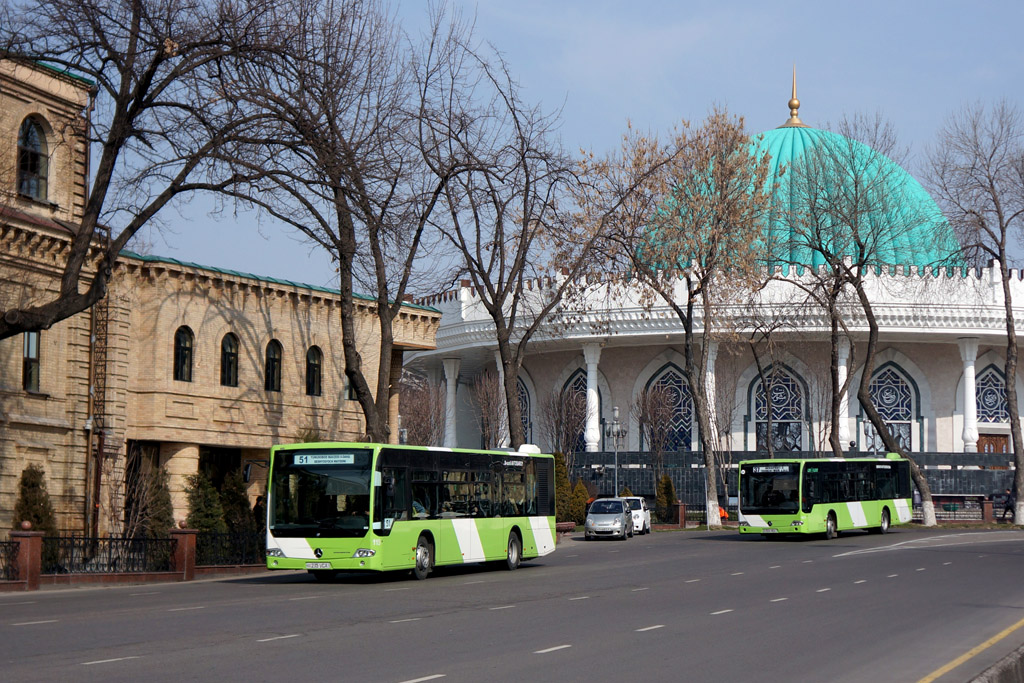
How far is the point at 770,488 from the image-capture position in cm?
3672

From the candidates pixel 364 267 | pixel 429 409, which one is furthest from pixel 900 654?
pixel 429 409

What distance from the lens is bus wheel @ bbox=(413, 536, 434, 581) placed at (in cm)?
2284

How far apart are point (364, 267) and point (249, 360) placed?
7.16 metres

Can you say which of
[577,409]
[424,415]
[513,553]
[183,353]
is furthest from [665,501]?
[424,415]

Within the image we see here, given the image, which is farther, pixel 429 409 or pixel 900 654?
pixel 429 409

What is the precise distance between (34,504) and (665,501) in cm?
2852

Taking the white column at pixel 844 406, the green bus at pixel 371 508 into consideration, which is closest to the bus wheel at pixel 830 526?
the green bus at pixel 371 508

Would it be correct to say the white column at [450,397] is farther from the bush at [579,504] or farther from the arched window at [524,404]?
the bush at [579,504]

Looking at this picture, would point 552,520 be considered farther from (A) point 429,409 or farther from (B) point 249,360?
(A) point 429,409

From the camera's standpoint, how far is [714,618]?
50.5ft

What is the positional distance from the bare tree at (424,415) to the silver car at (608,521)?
30544 millimetres

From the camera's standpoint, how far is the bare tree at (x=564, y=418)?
6325 centimetres

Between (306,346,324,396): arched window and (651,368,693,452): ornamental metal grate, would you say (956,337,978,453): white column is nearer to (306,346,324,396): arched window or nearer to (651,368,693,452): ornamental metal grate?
(651,368,693,452): ornamental metal grate

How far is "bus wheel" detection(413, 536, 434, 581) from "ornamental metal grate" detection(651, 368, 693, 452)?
39506mm
